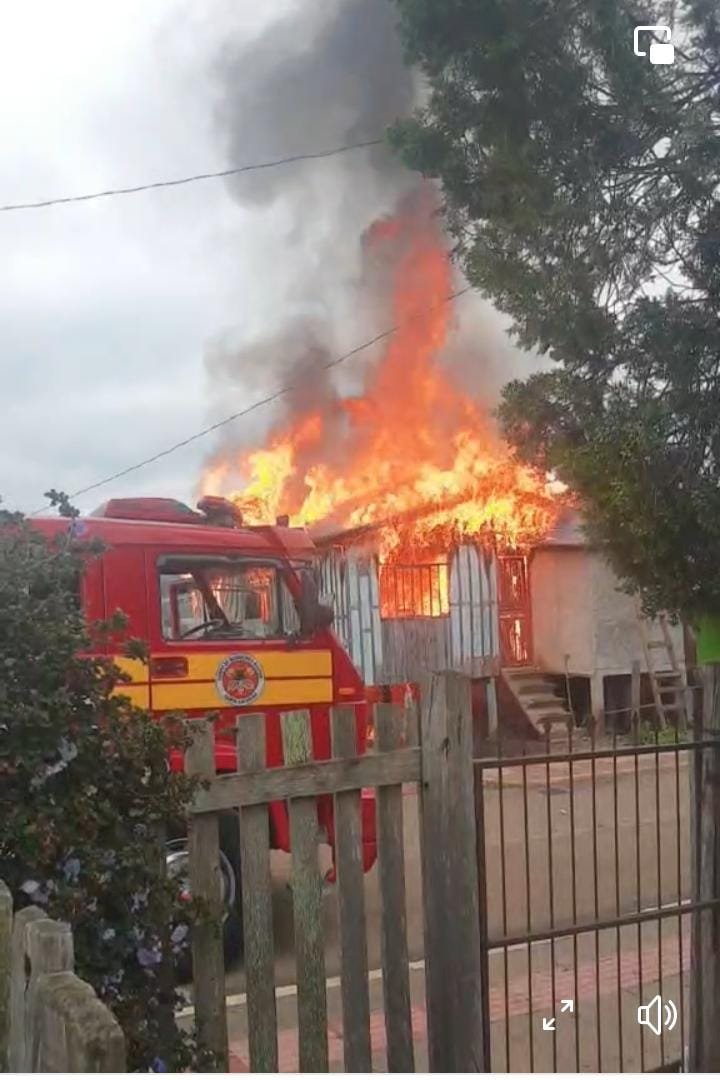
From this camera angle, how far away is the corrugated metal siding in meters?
4.77

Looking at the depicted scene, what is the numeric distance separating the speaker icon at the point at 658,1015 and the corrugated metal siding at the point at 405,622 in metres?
1.62

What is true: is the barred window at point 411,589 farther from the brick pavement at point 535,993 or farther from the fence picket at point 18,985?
the fence picket at point 18,985

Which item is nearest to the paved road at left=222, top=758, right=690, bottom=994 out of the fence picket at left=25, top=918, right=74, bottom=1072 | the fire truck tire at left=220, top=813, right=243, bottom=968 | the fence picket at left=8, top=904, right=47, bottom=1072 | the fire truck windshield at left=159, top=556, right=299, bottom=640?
the fire truck tire at left=220, top=813, right=243, bottom=968

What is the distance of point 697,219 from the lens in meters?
2.81

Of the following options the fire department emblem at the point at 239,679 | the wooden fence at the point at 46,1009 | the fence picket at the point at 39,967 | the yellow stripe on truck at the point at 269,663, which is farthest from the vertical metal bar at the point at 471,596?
the fence picket at the point at 39,967

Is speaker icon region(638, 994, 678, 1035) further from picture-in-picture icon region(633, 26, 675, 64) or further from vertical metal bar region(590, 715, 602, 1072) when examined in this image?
picture-in-picture icon region(633, 26, 675, 64)

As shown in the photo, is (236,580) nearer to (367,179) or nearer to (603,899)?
(367,179)

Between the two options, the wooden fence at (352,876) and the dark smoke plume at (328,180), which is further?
the dark smoke plume at (328,180)

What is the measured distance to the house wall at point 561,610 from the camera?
16.3ft

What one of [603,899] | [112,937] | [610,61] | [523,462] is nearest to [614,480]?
[523,462]

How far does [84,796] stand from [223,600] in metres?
2.37

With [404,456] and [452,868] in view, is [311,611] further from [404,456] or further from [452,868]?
[452,868]

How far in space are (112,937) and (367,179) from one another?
245cm

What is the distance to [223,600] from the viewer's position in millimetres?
4359
